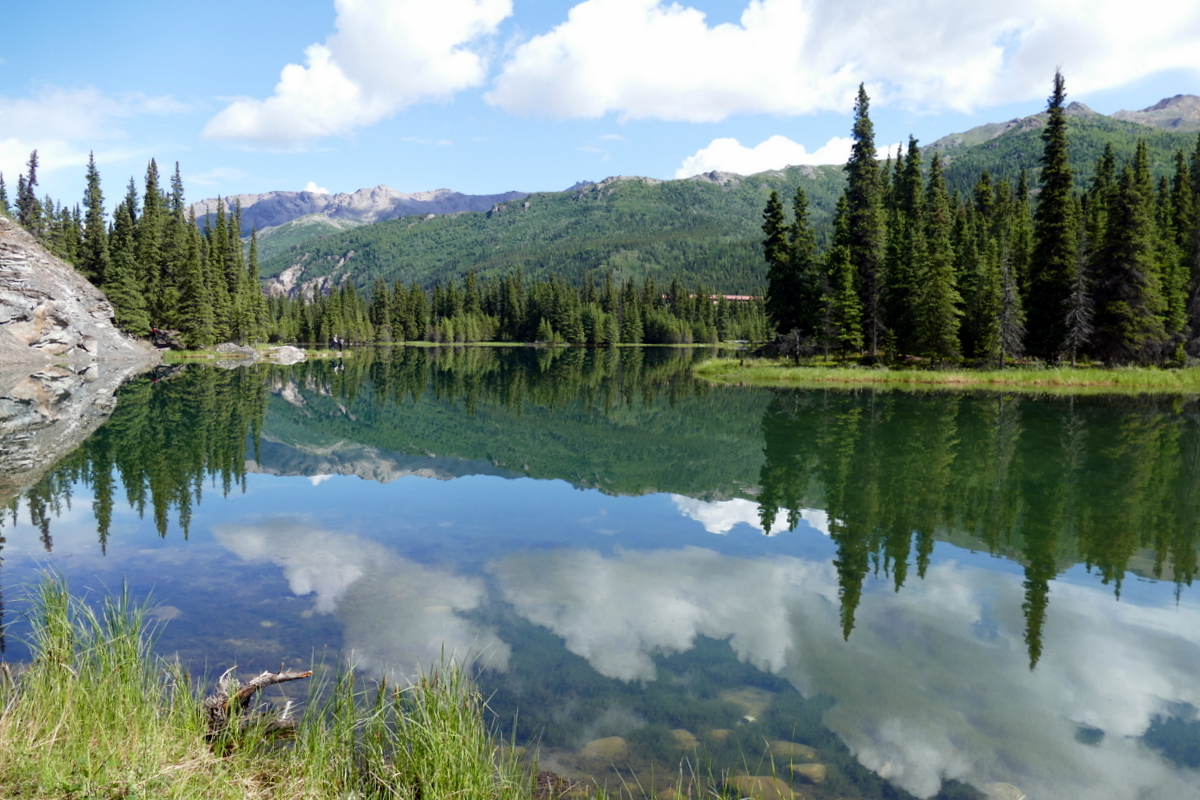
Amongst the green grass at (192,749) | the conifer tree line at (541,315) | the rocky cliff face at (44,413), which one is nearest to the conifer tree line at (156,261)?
the rocky cliff face at (44,413)

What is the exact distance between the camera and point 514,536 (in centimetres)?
1591

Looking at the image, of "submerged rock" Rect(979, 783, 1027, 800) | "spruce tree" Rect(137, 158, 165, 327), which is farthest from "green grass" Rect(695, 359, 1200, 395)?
"spruce tree" Rect(137, 158, 165, 327)

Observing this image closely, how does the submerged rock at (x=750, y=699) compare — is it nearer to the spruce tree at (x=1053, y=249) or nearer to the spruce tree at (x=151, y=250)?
the spruce tree at (x=1053, y=249)

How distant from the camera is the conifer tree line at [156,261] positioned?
276ft

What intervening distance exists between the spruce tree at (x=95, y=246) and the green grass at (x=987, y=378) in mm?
77636

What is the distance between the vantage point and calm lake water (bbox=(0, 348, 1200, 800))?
25.7 ft

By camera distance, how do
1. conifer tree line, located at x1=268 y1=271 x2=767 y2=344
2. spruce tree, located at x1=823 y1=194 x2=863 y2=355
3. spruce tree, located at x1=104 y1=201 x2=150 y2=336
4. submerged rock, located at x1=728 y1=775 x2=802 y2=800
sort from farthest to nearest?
conifer tree line, located at x1=268 y1=271 x2=767 y2=344
spruce tree, located at x1=104 y1=201 x2=150 y2=336
spruce tree, located at x1=823 y1=194 x2=863 y2=355
submerged rock, located at x1=728 y1=775 x2=802 y2=800

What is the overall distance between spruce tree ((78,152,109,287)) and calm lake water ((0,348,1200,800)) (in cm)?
7544

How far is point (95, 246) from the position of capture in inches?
3578

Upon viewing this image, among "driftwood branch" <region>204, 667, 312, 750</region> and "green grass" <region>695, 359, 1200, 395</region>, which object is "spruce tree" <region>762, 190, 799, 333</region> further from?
"driftwood branch" <region>204, 667, 312, 750</region>

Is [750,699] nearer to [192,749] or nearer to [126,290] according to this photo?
[192,749]

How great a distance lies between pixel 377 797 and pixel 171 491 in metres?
16.6

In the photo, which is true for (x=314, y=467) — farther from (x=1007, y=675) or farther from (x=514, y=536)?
(x=1007, y=675)

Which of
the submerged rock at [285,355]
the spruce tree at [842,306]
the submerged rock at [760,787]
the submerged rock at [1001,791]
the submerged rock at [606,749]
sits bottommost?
the submerged rock at [1001,791]
